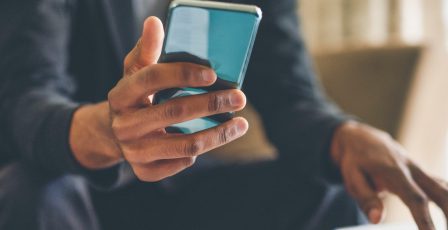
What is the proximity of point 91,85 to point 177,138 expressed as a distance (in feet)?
1.06

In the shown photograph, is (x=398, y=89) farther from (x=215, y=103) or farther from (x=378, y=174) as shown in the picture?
(x=215, y=103)

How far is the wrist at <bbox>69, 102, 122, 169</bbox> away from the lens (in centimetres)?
49

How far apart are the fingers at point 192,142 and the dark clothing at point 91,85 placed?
0.12m

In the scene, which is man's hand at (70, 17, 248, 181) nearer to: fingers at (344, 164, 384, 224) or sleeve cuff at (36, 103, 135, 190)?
Result: sleeve cuff at (36, 103, 135, 190)

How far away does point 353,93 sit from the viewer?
1.11 metres

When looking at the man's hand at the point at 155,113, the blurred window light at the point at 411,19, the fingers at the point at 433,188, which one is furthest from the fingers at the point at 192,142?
the blurred window light at the point at 411,19

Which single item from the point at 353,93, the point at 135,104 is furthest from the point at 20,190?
the point at 353,93

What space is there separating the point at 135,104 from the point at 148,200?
31 cm

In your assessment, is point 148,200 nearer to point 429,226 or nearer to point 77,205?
point 77,205

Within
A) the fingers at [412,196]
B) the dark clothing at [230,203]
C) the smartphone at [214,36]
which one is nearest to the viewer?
the smartphone at [214,36]

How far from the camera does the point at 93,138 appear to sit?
0.51 metres

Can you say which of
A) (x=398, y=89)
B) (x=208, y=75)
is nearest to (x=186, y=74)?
(x=208, y=75)

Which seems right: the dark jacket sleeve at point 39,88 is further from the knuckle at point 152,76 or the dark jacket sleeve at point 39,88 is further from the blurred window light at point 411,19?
the blurred window light at point 411,19

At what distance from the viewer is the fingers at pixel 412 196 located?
489mm
